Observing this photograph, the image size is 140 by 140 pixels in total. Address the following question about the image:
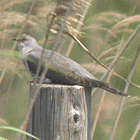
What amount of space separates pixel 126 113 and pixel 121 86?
296mm

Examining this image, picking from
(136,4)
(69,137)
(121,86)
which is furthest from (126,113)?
(69,137)

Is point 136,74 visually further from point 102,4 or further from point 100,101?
point 102,4

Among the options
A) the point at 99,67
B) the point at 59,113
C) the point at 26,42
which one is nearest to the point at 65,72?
the point at 59,113

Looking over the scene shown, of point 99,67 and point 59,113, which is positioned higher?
point 99,67

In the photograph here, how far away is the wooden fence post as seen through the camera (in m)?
1.39

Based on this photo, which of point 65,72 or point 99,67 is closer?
point 65,72

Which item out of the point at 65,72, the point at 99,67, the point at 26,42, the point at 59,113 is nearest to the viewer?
the point at 59,113

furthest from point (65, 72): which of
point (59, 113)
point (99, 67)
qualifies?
point (99, 67)

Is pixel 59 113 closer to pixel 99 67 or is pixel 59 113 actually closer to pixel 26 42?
pixel 26 42

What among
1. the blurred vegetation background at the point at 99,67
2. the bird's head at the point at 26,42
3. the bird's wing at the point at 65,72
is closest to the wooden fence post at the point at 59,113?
the bird's wing at the point at 65,72

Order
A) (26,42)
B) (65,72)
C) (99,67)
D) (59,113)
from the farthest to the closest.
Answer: (99,67) → (26,42) → (65,72) → (59,113)

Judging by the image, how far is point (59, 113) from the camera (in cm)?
139

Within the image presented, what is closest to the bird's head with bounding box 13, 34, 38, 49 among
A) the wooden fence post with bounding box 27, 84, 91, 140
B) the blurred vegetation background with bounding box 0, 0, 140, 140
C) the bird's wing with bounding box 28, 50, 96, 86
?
the blurred vegetation background with bounding box 0, 0, 140, 140

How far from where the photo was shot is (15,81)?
257 cm
